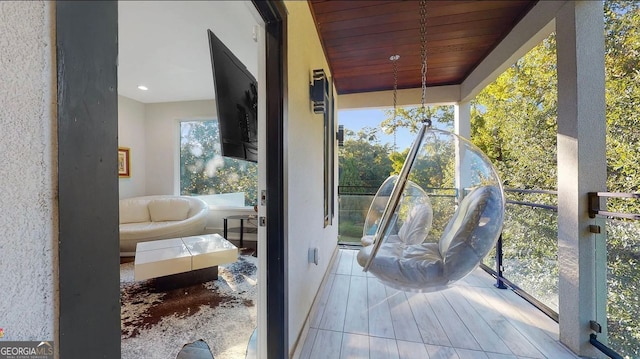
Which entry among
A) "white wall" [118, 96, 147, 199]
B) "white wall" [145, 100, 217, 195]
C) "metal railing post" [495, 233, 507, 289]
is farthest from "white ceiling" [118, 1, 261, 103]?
"metal railing post" [495, 233, 507, 289]

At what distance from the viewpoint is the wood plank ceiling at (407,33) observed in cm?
189

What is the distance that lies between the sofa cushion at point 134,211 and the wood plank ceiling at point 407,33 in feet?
12.4

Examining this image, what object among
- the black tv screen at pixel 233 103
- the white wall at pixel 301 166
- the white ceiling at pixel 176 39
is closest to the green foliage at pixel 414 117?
the white wall at pixel 301 166

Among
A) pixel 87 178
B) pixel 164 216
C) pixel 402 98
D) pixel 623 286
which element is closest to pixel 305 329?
pixel 87 178

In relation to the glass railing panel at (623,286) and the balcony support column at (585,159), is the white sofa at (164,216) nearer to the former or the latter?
the balcony support column at (585,159)

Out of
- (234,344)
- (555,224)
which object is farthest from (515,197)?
(234,344)

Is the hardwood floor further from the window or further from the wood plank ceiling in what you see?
the window

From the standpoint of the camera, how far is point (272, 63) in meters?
1.22

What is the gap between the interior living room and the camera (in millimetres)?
350

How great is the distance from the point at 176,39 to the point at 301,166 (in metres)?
2.31

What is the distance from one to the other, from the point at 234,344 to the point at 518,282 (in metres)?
2.63

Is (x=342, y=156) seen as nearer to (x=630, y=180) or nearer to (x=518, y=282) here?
(x=518, y=282)

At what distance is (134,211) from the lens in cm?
383

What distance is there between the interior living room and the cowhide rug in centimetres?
54
